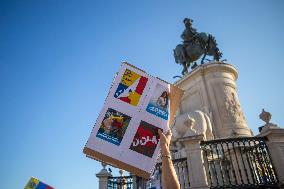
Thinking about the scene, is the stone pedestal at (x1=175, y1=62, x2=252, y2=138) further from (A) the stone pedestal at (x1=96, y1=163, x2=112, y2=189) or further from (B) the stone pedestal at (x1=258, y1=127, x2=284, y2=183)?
(A) the stone pedestal at (x1=96, y1=163, x2=112, y2=189)

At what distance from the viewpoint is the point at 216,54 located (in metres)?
18.0

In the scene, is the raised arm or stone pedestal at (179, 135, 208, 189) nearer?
the raised arm

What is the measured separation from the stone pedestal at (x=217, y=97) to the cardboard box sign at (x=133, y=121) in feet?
33.2

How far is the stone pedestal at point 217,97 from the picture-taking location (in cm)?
1341

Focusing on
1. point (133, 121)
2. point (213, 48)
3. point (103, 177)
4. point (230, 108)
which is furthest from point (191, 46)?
point (133, 121)

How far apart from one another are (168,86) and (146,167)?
1.16 metres

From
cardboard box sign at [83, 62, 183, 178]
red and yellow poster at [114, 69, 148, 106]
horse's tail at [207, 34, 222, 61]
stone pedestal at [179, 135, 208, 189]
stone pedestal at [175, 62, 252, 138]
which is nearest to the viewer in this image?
cardboard box sign at [83, 62, 183, 178]

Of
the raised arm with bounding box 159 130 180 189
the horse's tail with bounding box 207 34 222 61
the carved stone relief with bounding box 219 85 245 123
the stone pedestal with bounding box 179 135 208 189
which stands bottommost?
the raised arm with bounding box 159 130 180 189

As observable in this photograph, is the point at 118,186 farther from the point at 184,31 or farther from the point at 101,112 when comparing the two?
the point at 184,31

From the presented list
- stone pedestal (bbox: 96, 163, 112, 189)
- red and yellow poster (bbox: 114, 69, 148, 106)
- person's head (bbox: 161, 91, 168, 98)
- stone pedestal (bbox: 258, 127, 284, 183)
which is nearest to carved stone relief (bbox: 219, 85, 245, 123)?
stone pedestal (bbox: 258, 127, 284, 183)

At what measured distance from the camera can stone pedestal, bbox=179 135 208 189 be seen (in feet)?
22.7

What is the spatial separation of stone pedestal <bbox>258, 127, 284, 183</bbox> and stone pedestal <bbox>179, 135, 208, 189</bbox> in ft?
6.56

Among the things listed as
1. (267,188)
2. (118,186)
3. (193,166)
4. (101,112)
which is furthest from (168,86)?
(118,186)

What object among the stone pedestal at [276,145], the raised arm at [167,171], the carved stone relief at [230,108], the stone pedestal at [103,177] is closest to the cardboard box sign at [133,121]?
the raised arm at [167,171]
